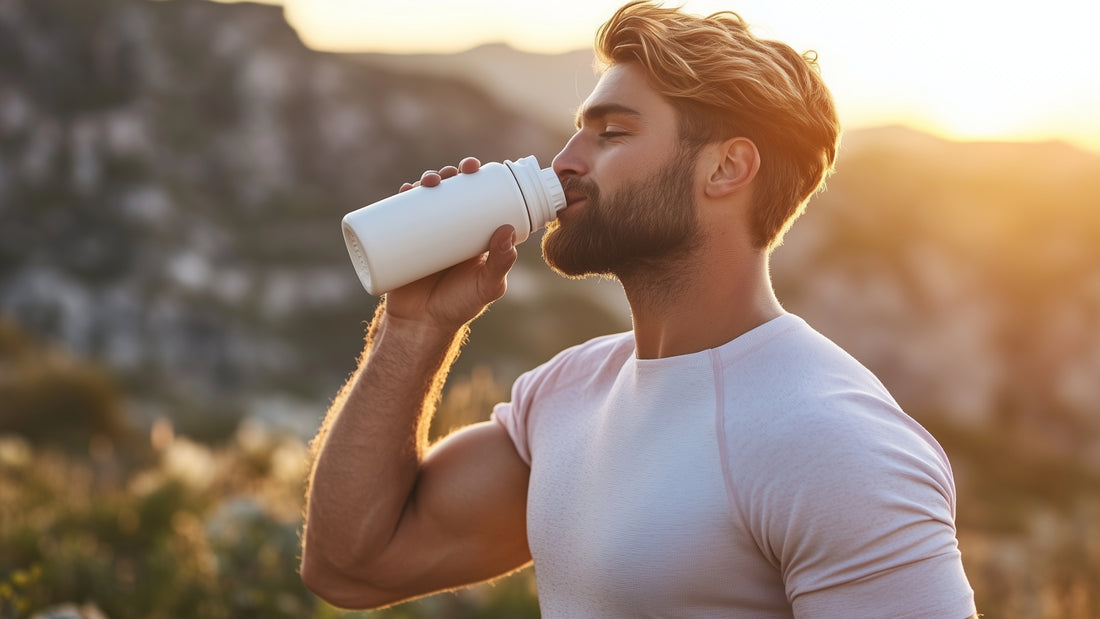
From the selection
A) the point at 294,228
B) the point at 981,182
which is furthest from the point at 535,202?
the point at 294,228

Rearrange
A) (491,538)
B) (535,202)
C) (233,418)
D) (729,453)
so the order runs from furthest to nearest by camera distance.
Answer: (233,418) < (491,538) < (535,202) < (729,453)

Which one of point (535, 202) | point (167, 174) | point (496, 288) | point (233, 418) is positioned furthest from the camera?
point (167, 174)

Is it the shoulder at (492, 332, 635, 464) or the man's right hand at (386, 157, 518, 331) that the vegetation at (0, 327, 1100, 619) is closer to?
the man's right hand at (386, 157, 518, 331)

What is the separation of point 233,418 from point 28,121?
29.9 meters

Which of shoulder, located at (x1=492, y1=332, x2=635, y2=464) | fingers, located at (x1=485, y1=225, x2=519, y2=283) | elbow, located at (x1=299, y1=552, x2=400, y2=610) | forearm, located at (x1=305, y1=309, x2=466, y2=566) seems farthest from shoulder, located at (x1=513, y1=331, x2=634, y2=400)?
elbow, located at (x1=299, y1=552, x2=400, y2=610)

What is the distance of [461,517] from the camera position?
A: 302 centimetres

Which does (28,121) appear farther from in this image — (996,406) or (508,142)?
(996,406)

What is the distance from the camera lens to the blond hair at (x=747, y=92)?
2639mm

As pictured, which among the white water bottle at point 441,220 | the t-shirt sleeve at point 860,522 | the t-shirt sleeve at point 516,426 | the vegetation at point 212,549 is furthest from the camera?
the vegetation at point 212,549

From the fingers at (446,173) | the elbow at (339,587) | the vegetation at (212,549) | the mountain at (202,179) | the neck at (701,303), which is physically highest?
the mountain at (202,179)

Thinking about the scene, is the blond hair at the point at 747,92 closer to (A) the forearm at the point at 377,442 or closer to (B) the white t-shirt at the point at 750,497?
(B) the white t-shirt at the point at 750,497

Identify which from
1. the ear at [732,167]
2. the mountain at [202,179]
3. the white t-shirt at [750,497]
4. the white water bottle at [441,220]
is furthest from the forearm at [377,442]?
the mountain at [202,179]

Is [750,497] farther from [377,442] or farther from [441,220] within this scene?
[377,442]

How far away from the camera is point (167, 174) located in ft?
143
